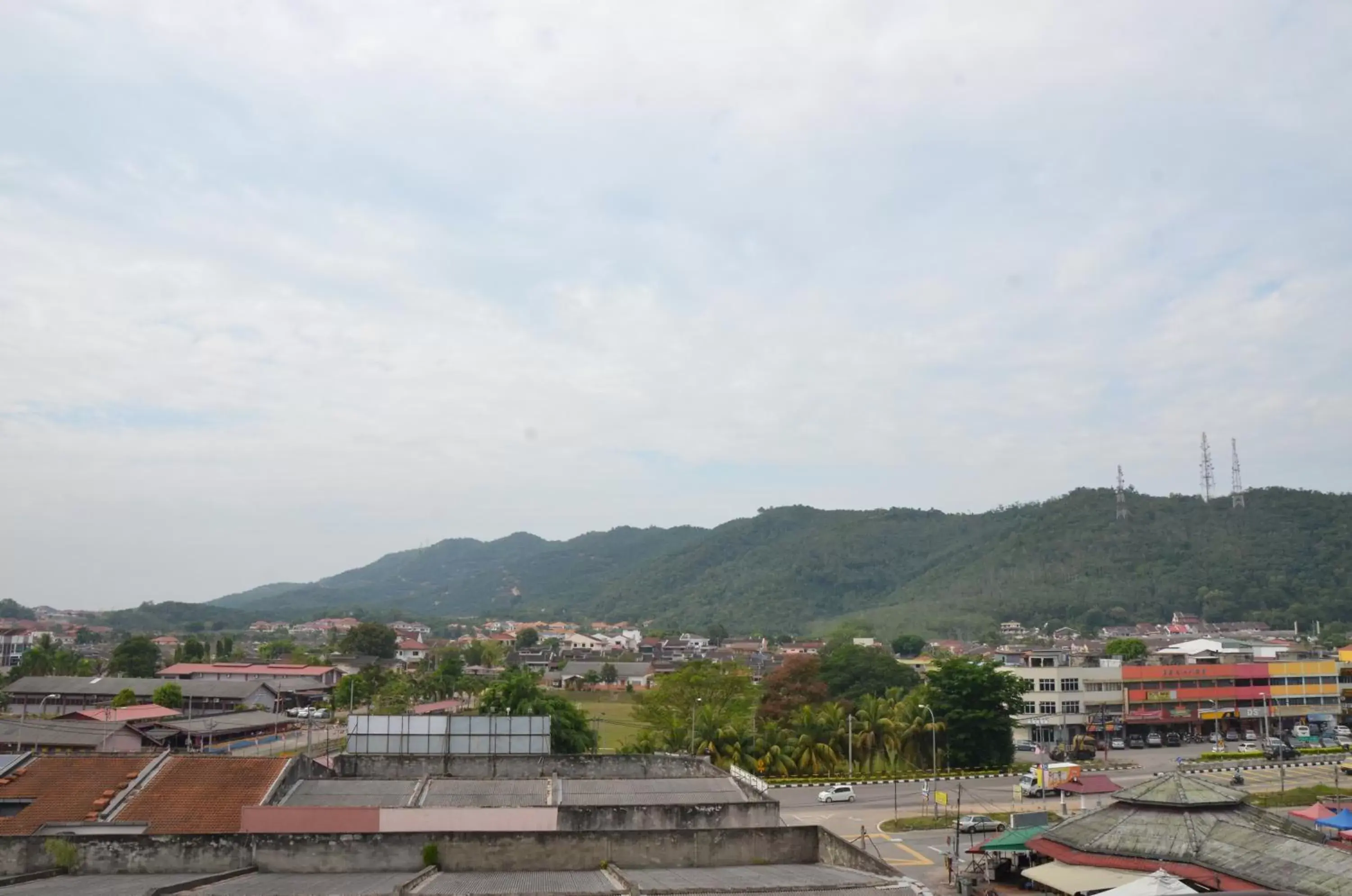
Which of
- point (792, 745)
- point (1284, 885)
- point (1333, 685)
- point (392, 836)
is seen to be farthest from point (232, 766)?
point (1333, 685)

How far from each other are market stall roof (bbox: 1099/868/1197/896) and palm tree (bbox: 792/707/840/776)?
31654 mm

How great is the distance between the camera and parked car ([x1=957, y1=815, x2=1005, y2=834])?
115 ft

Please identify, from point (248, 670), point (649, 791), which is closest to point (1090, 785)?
point (649, 791)

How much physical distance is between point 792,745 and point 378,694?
43.8 m

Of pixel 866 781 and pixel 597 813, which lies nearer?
pixel 597 813

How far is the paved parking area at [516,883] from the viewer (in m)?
17.7

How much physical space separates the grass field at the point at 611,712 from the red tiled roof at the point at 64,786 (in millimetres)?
31532

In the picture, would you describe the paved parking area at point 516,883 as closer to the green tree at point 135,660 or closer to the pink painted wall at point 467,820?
the pink painted wall at point 467,820

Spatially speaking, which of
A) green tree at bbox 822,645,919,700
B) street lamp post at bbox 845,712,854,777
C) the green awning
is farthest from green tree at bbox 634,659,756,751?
the green awning

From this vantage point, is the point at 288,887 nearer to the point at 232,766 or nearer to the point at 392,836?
the point at 392,836

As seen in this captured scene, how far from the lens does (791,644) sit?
6471 inches

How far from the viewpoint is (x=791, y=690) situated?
60500mm

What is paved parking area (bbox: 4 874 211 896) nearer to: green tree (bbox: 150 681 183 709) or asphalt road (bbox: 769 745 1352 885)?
asphalt road (bbox: 769 745 1352 885)

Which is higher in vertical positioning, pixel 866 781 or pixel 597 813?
pixel 597 813
